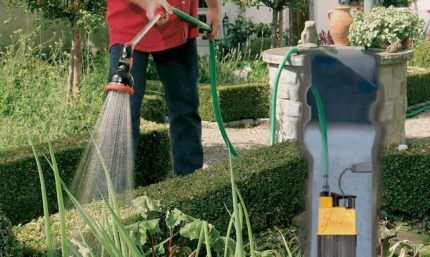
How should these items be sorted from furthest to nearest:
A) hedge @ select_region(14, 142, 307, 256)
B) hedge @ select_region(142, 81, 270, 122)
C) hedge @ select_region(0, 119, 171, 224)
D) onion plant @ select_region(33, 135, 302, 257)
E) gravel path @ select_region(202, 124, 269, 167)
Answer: hedge @ select_region(142, 81, 270, 122) → gravel path @ select_region(202, 124, 269, 167) → hedge @ select_region(0, 119, 171, 224) → hedge @ select_region(14, 142, 307, 256) → onion plant @ select_region(33, 135, 302, 257)

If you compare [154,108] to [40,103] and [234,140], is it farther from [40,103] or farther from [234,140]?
[234,140]

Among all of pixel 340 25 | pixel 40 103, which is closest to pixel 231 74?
pixel 340 25

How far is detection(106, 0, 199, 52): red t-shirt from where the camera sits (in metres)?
4.04

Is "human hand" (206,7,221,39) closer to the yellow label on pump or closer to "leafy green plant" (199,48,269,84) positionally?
the yellow label on pump

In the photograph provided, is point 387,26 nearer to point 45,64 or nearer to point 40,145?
point 45,64

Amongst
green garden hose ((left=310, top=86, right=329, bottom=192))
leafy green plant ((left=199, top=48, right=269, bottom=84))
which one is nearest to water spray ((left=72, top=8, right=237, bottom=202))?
green garden hose ((left=310, top=86, right=329, bottom=192))

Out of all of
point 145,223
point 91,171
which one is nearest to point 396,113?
point 91,171

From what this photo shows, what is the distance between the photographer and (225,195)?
3709 mm

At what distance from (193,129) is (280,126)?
2871mm

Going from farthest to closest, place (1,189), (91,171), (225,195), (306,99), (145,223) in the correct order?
1. (1,189)
2. (225,195)
3. (91,171)
4. (145,223)
5. (306,99)

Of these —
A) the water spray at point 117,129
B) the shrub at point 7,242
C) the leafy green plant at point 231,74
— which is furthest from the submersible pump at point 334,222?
the leafy green plant at point 231,74

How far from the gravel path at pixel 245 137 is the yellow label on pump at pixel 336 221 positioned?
213 inches

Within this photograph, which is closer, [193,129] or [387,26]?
[193,129]

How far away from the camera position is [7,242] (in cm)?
278
